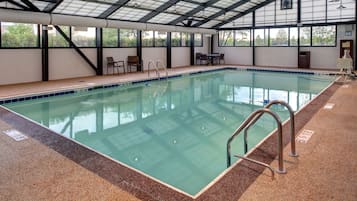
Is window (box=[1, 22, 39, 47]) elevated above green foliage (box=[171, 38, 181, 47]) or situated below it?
below

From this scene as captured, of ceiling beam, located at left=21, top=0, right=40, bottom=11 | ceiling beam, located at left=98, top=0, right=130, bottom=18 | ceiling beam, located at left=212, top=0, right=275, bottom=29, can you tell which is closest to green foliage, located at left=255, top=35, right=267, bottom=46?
ceiling beam, located at left=212, top=0, right=275, bottom=29

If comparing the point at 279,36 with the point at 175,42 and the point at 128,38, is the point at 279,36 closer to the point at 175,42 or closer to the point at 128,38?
the point at 175,42

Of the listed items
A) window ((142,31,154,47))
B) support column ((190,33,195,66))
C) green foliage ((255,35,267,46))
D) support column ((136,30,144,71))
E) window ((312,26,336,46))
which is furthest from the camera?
support column ((190,33,195,66))

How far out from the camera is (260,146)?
3633 millimetres

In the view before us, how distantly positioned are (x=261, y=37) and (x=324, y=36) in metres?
3.10

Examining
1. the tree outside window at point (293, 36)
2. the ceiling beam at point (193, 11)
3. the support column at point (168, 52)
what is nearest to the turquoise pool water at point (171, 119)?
the ceiling beam at point (193, 11)

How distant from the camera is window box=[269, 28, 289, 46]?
48.7 feet

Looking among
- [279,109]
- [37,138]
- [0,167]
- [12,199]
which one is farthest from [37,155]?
[279,109]

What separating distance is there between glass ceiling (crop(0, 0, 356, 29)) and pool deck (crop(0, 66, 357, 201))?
6.49 m

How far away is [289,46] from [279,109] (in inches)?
360

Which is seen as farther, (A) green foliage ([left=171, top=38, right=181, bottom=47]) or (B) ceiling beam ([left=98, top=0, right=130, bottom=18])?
(A) green foliage ([left=171, top=38, right=181, bottom=47])

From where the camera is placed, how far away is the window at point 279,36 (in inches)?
584

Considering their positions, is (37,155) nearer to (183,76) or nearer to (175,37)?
(183,76)

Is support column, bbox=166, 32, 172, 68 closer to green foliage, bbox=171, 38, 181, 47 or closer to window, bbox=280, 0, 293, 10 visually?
green foliage, bbox=171, 38, 181, 47
